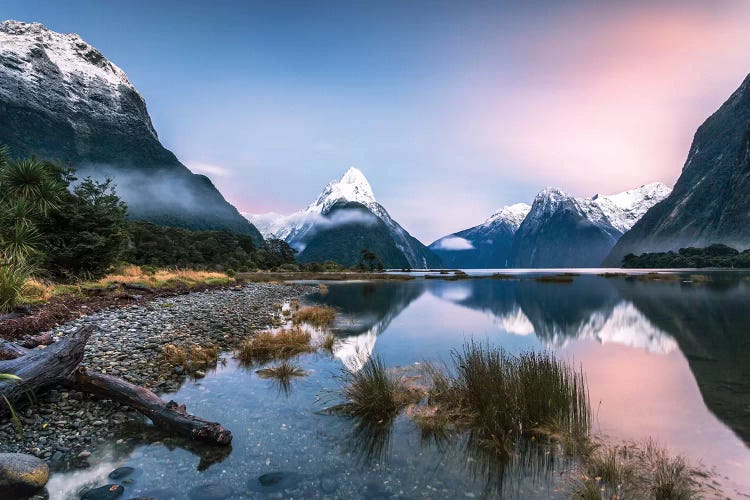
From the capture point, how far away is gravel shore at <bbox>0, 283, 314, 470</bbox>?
21.9 ft

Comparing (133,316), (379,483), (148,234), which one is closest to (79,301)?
(133,316)

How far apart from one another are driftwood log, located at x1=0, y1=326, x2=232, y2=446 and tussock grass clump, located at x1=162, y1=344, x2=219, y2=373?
329 cm

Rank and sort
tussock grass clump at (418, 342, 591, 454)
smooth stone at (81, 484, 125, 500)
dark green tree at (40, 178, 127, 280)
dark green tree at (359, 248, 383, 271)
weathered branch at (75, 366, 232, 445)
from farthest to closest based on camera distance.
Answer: dark green tree at (359, 248, 383, 271)
dark green tree at (40, 178, 127, 280)
tussock grass clump at (418, 342, 591, 454)
weathered branch at (75, 366, 232, 445)
smooth stone at (81, 484, 125, 500)

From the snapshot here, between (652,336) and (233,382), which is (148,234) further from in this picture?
(652,336)

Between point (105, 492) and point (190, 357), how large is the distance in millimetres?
7236

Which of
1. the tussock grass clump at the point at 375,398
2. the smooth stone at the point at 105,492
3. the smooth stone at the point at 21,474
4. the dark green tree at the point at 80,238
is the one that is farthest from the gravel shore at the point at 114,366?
the dark green tree at the point at 80,238

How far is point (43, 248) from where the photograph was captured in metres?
24.2

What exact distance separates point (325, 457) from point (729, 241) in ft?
831

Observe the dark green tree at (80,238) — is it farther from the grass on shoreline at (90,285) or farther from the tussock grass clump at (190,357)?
the tussock grass clump at (190,357)

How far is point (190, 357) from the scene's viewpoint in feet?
40.6

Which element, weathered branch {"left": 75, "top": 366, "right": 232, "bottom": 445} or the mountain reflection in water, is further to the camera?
the mountain reflection in water

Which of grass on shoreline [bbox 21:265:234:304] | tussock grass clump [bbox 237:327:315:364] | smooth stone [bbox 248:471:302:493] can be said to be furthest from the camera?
grass on shoreline [bbox 21:265:234:304]

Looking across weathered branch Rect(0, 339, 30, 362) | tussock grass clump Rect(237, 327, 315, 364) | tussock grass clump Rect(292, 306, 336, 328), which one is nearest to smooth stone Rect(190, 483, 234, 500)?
weathered branch Rect(0, 339, 30, 362)

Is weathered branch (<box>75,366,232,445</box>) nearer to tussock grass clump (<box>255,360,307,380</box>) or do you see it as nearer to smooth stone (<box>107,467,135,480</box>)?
smooth stone (<box>107,467,135,480</box>)
